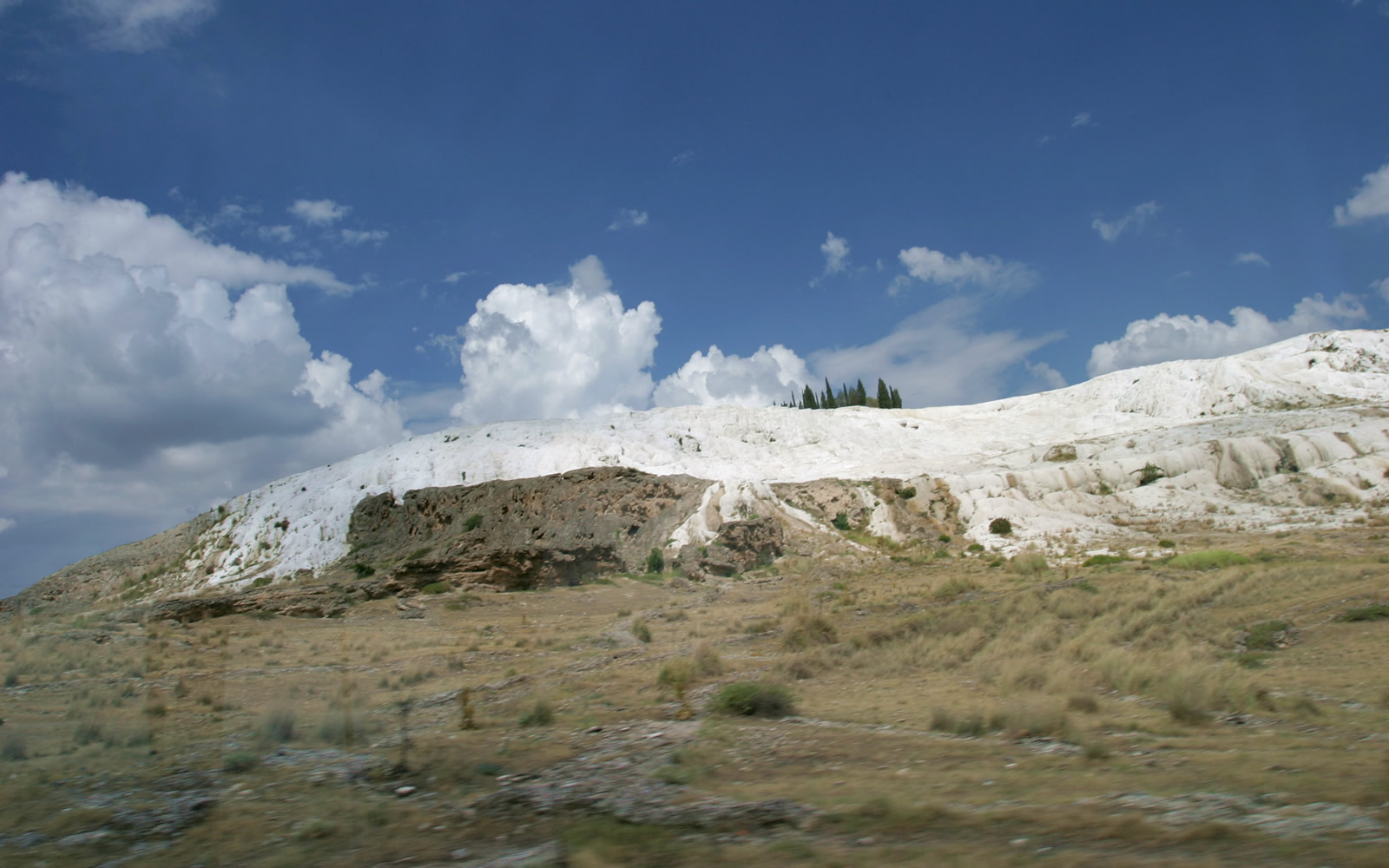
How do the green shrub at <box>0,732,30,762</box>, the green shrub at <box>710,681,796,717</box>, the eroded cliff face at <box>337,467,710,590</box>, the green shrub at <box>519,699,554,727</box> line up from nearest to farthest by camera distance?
the green shrub at <box>0,732,30,762</box>
the green shrub at <box>710,681,796,717</box>
the green shrub at <box>519,699,554,727</box>
the eroded cliff face at <box>337,467,710,590</box>

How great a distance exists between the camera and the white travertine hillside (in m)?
42.3

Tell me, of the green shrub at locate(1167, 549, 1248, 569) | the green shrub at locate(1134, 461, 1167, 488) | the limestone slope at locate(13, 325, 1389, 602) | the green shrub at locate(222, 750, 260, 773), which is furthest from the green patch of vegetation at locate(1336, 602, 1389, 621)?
the green shrub at locate(1134, 461, 1167, 488)

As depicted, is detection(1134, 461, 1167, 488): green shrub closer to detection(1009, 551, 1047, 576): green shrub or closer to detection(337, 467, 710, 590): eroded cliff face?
detection(1009, 551, 1047, 576): green shrub

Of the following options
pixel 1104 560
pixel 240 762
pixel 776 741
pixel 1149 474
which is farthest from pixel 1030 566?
pixel 240 762

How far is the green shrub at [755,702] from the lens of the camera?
9906 millimetres

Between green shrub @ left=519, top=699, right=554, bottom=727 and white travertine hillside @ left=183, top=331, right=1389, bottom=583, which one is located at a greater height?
white travertine hillside @ left=183, top=331, right=1389, bottom=583

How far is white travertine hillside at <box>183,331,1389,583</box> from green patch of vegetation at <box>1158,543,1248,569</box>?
1240 cm

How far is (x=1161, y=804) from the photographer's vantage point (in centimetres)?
517

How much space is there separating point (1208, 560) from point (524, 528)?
33391 mm

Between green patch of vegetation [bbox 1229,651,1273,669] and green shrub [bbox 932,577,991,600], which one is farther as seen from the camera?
green shrub [bbox 932,577,991,600]

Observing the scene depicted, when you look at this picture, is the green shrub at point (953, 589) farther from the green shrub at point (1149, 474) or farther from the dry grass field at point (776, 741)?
the green shrub at point (1149, 474)

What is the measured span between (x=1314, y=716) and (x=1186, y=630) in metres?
5.95

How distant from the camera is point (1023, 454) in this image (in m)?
55.6

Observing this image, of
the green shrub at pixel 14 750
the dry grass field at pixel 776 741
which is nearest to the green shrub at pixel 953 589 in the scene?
the dry grass field at pixel 776 741
